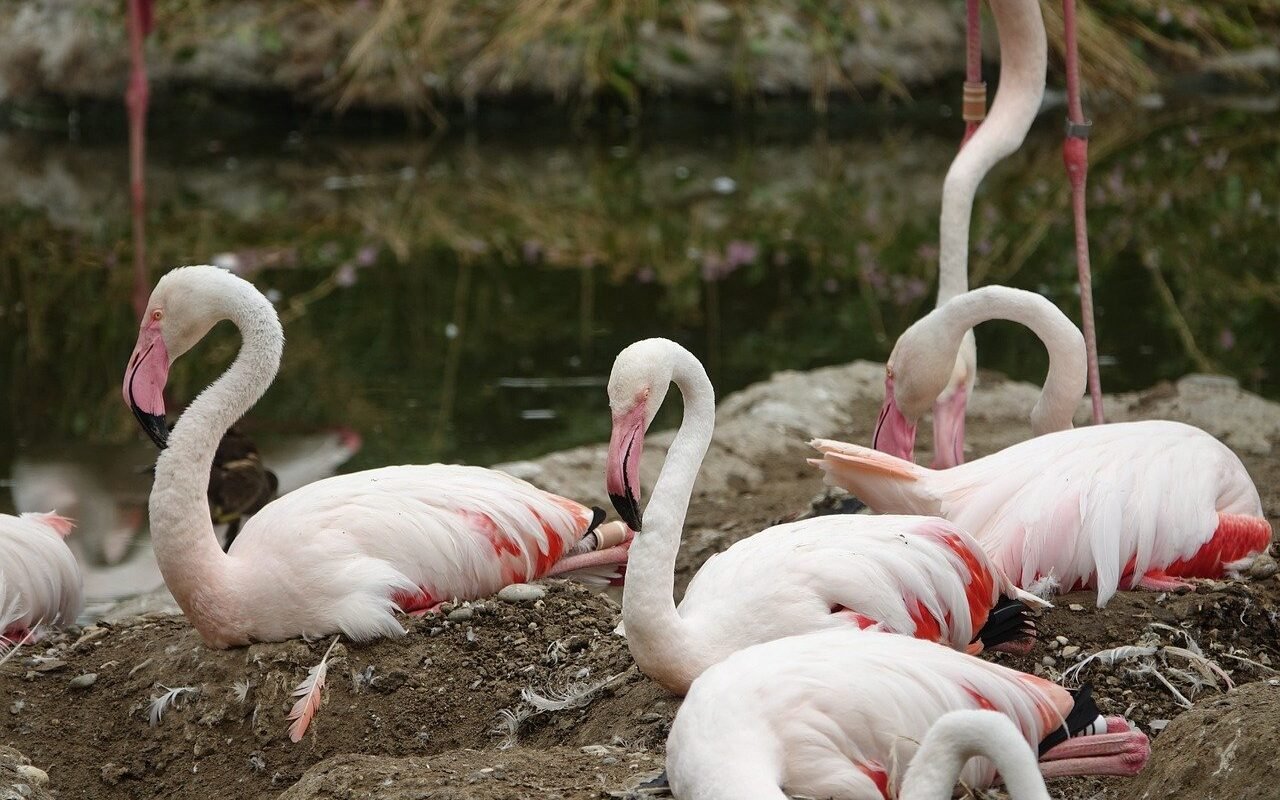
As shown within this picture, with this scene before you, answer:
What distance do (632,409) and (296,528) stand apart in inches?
39.3

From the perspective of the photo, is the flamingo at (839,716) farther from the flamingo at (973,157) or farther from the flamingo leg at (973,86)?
the flamingo leg at (973,86)

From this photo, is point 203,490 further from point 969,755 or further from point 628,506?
point 969,755

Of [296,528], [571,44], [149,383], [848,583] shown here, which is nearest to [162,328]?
[149,383]

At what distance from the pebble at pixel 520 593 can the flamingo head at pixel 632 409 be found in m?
0.81

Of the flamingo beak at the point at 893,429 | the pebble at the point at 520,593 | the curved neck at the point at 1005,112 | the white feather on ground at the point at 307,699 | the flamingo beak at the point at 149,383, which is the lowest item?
the white feather on ground at the point at 307,699

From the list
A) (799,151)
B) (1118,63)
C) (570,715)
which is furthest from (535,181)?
(570,715)

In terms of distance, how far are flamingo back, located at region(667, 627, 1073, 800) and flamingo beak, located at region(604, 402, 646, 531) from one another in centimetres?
47

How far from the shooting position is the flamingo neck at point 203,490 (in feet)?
12.4

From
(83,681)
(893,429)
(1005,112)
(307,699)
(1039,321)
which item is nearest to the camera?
(307,699)

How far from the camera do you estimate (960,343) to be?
14.9ft

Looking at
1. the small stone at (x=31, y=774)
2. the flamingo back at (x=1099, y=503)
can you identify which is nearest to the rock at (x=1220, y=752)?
the flamingo back at (x=1099, y=503)

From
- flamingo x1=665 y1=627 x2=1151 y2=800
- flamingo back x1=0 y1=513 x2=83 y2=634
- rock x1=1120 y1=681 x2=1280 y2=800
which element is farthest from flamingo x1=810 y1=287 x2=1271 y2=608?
flamingo back x1=0 y1=513 x2=83 y2=634

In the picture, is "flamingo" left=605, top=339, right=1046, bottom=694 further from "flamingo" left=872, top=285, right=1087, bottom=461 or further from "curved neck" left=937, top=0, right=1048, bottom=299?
"curved neck" left=937, top=0, right=1048, bottom=299

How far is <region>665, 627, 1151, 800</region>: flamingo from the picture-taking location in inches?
108
